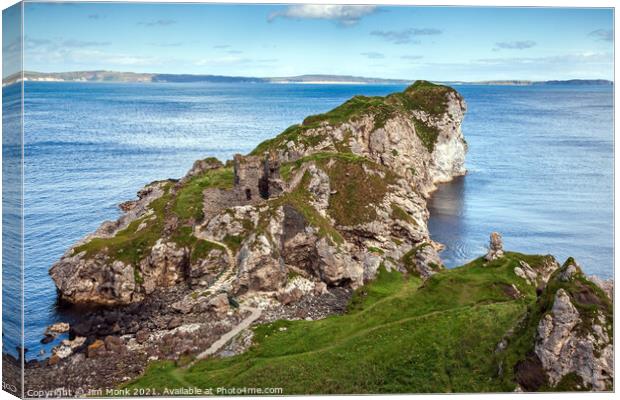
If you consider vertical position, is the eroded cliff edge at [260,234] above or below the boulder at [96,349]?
above

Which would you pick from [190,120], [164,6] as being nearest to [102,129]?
[190,120]

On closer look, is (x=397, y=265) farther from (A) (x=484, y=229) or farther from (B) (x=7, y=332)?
(B) (x=7, y=332)

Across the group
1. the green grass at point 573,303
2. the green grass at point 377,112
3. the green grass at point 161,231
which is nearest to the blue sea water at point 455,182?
the green grass at point 573,303

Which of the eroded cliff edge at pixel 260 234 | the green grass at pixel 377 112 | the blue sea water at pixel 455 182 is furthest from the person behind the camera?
the green grass at pixel 377 112

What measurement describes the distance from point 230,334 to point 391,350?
10484 millimetres

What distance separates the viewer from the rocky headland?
29406 mm

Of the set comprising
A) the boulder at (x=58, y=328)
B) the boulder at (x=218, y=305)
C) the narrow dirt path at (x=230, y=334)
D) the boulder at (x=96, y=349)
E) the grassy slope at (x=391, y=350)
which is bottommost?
the boulder at (x=58, y=328)

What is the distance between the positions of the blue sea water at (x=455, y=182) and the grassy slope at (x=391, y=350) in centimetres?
695

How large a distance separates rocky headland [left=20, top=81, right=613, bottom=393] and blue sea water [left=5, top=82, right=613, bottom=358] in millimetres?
3293

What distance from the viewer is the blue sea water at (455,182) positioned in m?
45.2

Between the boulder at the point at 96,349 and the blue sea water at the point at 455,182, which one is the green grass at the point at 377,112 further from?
the boulder at the point at 96,349

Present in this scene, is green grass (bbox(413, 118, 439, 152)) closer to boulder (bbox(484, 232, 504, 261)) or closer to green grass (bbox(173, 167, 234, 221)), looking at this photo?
green grass (bbox(173, 167, 234, 221))

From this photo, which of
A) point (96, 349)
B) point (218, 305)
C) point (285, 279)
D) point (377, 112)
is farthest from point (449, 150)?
point (96, 349)

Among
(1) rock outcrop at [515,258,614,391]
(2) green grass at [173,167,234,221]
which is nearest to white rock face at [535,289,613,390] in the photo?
(1) rock outcrop at [515,258,614,391]
